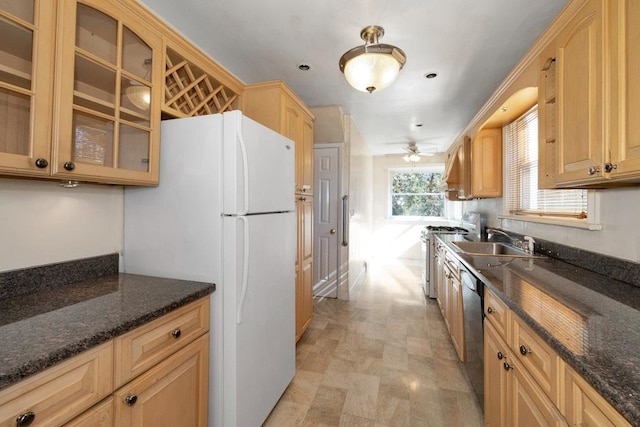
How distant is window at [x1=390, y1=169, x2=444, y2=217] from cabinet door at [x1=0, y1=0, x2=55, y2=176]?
6391 mm

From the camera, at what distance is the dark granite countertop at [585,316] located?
24.5 inches

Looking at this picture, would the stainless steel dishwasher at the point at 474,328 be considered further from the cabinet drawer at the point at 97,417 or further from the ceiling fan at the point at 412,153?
the ceiling fan at the point at 412,153

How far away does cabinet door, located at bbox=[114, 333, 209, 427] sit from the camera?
97 centimetres

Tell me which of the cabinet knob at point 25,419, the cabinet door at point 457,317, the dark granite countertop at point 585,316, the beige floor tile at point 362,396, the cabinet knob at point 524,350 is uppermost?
the dark granite countertop at point 585,316

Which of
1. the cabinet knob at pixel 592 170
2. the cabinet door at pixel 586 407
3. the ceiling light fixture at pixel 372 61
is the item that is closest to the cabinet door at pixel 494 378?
the cabinet door at pixel 586 407

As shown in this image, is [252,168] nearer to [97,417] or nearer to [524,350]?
[97,417]

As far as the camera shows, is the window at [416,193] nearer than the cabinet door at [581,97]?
No

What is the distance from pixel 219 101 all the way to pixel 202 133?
3.13 feet

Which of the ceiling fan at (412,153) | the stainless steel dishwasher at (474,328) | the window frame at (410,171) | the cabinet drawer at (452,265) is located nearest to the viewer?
the stainless steel dishwasher at (474,328)

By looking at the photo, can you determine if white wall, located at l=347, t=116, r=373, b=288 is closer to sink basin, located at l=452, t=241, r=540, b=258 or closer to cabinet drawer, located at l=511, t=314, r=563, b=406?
sink basin, located at l=452, t=241, r=540, b=258

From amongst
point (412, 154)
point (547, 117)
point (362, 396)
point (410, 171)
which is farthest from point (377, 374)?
point (410, 171)

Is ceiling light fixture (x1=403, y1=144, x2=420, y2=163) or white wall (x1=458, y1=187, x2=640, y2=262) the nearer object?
white wall (x1=458, y1=187, x2=640, y2=262)

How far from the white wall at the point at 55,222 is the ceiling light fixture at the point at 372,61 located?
1.67 m

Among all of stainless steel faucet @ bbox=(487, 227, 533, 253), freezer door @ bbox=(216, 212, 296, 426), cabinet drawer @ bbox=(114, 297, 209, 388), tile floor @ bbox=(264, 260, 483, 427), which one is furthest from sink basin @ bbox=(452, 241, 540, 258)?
cabinet drawer @ bbox=(114, 297, 209, 388)
